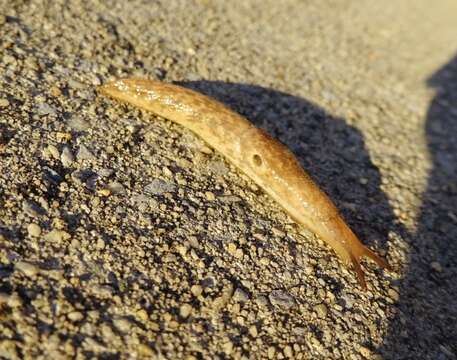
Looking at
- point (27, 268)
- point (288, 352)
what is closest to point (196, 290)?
point (288, 352)

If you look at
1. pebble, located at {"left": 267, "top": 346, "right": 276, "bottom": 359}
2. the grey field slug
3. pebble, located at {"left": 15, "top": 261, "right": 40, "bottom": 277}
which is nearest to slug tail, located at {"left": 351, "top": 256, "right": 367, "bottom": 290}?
the grey field slug

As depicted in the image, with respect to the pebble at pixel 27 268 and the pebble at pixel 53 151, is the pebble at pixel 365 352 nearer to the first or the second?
the pebble at pixel 27 268

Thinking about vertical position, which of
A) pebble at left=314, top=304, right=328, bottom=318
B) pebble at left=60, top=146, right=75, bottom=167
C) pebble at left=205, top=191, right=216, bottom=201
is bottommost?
pebble at left=60, top=146, right=75, bottom=167

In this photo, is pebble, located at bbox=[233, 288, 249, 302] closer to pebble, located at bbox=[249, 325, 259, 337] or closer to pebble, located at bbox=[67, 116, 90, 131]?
pebble, located at bbox=[249, 325, 259, 337]

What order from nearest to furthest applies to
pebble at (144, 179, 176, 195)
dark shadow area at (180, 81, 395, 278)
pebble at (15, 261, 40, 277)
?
pebble at (15, 261, 40, 277)
pebble at (144, 179, 176, 195)
dark shadow area at (180, 81, 395, 278)

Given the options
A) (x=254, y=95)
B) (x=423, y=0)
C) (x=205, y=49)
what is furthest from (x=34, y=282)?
(x=423, y=0)

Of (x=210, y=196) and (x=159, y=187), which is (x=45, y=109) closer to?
(x=159, y=187)

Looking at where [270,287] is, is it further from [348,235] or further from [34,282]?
[34,282]
